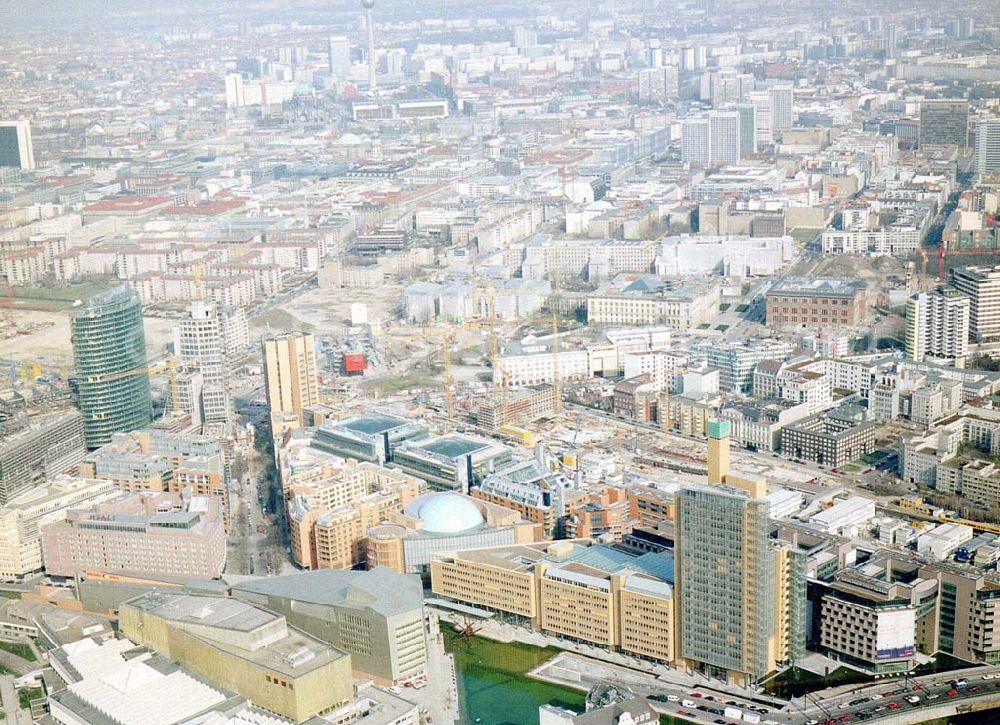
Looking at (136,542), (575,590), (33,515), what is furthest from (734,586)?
(33,515)

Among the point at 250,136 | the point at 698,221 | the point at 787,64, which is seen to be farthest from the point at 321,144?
the point at 787,64

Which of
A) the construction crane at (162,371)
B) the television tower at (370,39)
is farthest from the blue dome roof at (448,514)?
the television tower at (370,39)

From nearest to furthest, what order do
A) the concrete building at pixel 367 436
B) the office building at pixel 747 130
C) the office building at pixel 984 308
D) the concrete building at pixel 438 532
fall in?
the concrete building at pixel 438 532 → the concrete building at pixel 367 436 → the office building at pixel 984 308 → the office building at pixel 747 130

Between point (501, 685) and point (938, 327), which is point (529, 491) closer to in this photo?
point (501, 685)

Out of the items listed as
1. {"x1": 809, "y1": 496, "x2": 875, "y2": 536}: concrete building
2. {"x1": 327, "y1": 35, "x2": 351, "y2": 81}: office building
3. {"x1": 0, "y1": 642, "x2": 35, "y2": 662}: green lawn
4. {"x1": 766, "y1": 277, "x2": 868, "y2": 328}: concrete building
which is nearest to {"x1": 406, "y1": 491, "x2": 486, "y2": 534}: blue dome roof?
{"x1": 809, "y1": 496, "x2": 875, "y2": 536}: concrete building

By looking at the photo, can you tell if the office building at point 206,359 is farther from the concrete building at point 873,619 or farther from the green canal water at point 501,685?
the concrete building at point 873,619

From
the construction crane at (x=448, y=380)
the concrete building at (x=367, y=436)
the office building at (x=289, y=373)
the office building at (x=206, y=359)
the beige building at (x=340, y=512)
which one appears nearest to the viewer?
the beige building at (x=340, y=512)

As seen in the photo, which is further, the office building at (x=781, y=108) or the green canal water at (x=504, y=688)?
the office building at (x=781, y=108)
